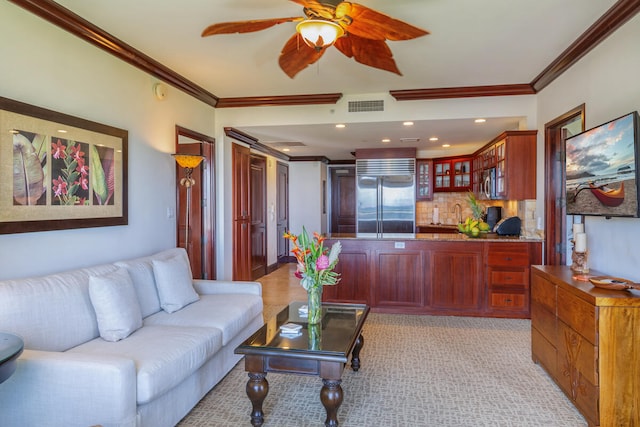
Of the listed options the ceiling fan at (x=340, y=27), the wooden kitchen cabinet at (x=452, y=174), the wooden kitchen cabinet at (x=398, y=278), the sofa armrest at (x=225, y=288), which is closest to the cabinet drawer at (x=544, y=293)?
the wooden kitchen cabinet at (x=398, y=278)

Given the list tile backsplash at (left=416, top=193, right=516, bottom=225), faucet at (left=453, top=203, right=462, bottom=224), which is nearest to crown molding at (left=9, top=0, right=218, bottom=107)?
tile backsplash at (left=416, top=193, right=516, bottom=225)

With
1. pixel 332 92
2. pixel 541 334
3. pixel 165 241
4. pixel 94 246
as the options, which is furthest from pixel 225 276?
pixel 541 334

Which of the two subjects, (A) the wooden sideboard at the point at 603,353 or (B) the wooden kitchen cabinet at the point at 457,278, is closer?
(A) the wooden sideboard at the point at 603,353

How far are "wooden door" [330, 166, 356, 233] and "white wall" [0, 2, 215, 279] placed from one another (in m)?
5.15

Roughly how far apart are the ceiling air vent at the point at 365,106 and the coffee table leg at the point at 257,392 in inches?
133

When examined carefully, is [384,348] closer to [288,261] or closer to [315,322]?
[315,322]

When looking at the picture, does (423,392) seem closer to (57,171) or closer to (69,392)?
(69,392)

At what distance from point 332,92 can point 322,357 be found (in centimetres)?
332

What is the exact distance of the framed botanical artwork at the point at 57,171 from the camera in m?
2.28

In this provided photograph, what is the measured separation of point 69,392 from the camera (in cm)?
176

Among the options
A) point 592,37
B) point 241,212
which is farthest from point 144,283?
point 592,37

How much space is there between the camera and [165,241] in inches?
151

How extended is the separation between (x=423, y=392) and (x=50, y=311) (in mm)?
2385

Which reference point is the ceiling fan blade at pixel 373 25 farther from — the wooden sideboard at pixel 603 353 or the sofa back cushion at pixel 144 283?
the sofa back cushion at pixel 144 283
